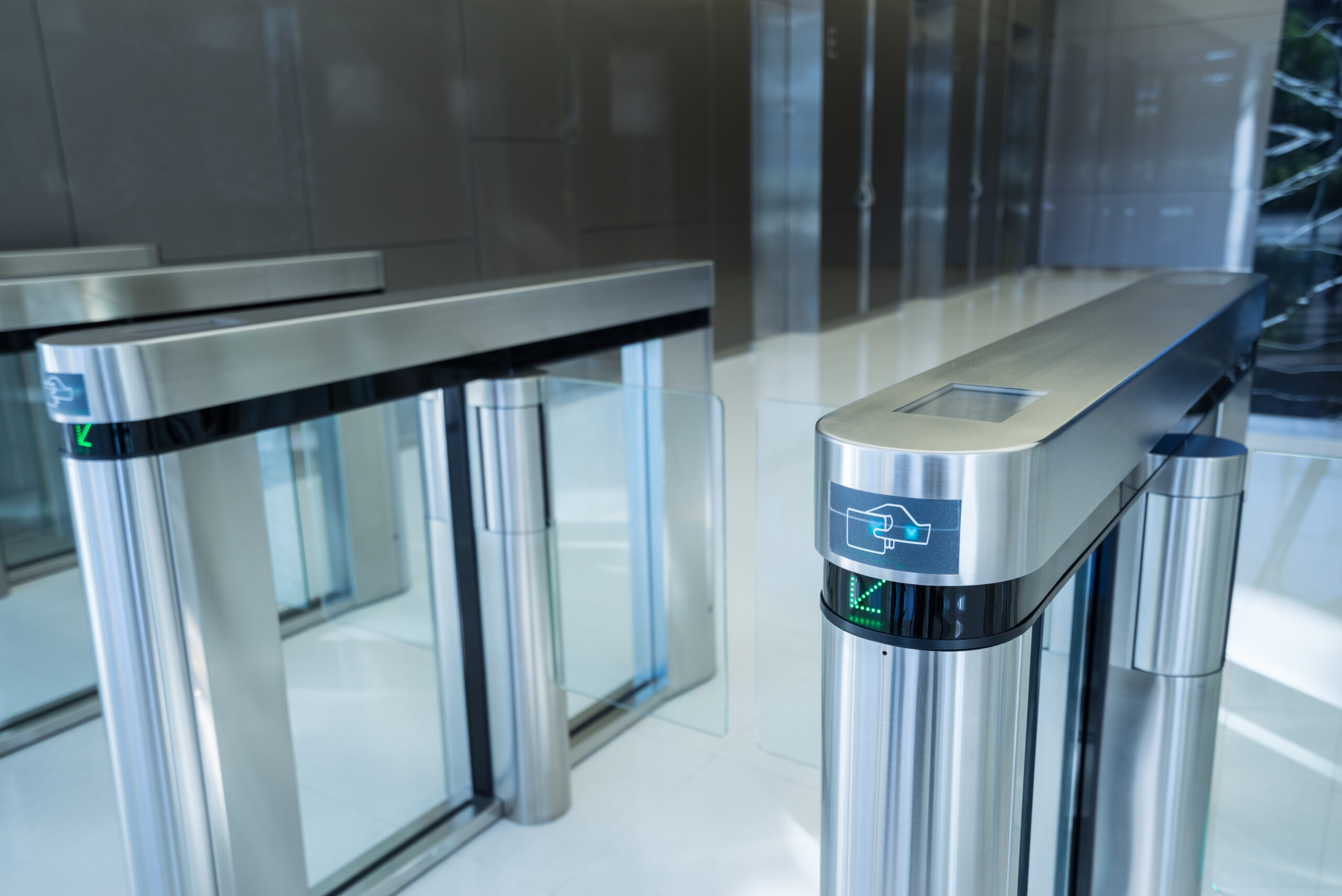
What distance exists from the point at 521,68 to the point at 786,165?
279 cm

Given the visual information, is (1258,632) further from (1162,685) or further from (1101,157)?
(1101,157)

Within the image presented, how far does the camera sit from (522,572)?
1761 millimetres

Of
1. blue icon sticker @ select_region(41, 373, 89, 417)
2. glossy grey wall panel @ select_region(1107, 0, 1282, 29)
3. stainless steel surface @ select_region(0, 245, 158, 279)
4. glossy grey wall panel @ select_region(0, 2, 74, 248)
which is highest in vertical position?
glossy grey wall panel @ select_region(1107, 0, 1282, 29)

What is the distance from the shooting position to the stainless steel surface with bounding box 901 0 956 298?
8.09 metres

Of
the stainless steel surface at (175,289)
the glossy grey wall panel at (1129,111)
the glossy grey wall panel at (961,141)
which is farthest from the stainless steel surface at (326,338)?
the glossy grey wall panel at (1129,111)

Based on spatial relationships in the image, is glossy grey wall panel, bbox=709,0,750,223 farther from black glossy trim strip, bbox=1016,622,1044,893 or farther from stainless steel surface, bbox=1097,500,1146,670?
black glossy trim strip, bbox=1016,622,1044,893

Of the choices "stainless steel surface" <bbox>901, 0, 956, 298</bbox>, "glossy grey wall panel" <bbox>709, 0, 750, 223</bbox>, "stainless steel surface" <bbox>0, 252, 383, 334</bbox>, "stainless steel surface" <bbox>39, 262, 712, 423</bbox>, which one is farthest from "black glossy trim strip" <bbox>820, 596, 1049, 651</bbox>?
"stainless steel surface" <bbox>901, 0, 956, 298</bbox>

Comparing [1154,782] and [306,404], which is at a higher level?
[306,404]

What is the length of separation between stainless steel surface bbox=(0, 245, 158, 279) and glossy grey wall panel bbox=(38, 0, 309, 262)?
39 cm

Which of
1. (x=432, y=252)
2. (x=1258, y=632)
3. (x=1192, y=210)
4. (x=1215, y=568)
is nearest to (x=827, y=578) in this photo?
(x=1215, y=568)

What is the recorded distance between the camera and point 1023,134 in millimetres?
9164

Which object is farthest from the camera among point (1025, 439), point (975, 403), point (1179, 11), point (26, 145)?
point (1179, 11)

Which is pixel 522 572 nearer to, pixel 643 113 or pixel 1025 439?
pixel 1025 439

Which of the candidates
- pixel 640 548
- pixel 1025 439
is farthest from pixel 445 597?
pixel 1025 439
